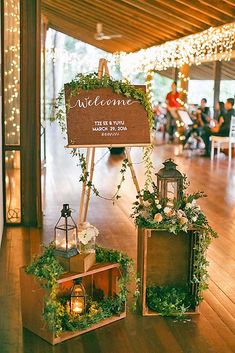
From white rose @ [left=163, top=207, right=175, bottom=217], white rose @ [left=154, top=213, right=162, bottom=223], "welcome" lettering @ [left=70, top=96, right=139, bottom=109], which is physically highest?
"welcome" lettering @ [left=70, top=96, right=139, bottom=109]

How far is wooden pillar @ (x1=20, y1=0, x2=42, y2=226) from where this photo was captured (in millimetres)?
6270

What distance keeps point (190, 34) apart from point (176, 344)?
9887 millimetres

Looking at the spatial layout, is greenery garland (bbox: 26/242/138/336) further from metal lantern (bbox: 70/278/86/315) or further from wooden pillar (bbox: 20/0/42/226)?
wooden pillar (bbox: 20/0/42/226)

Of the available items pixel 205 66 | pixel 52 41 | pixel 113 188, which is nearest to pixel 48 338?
pixel 113 188

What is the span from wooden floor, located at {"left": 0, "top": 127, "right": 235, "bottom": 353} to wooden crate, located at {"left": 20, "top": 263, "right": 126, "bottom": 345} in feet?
0.17

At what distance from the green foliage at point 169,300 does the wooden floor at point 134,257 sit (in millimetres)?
82

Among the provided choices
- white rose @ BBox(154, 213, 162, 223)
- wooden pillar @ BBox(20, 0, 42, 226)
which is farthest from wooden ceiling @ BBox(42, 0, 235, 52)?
white rose @ BBox(154, 213, 162, 223)

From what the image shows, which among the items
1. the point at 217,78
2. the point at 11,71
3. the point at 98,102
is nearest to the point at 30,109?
the point at 11,71

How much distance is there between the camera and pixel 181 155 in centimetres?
1304

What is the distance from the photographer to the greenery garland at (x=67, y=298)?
12.1 feet

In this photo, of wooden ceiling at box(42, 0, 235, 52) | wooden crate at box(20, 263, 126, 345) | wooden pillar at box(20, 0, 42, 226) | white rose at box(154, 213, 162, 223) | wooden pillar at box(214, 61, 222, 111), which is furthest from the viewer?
wooden pillar at box(214, 61, 222, 111)

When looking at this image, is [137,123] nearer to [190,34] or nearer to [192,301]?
[192,301]

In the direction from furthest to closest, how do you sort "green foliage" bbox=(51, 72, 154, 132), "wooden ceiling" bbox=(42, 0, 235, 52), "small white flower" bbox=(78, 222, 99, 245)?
"wooden ceiling" bbox=(42, 0, 235, 52) < "green foliage" bbox=(51, 72, 154, 132) < "small white flower" bbox=(78, 222, 99, 245)

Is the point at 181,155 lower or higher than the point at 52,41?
lower
